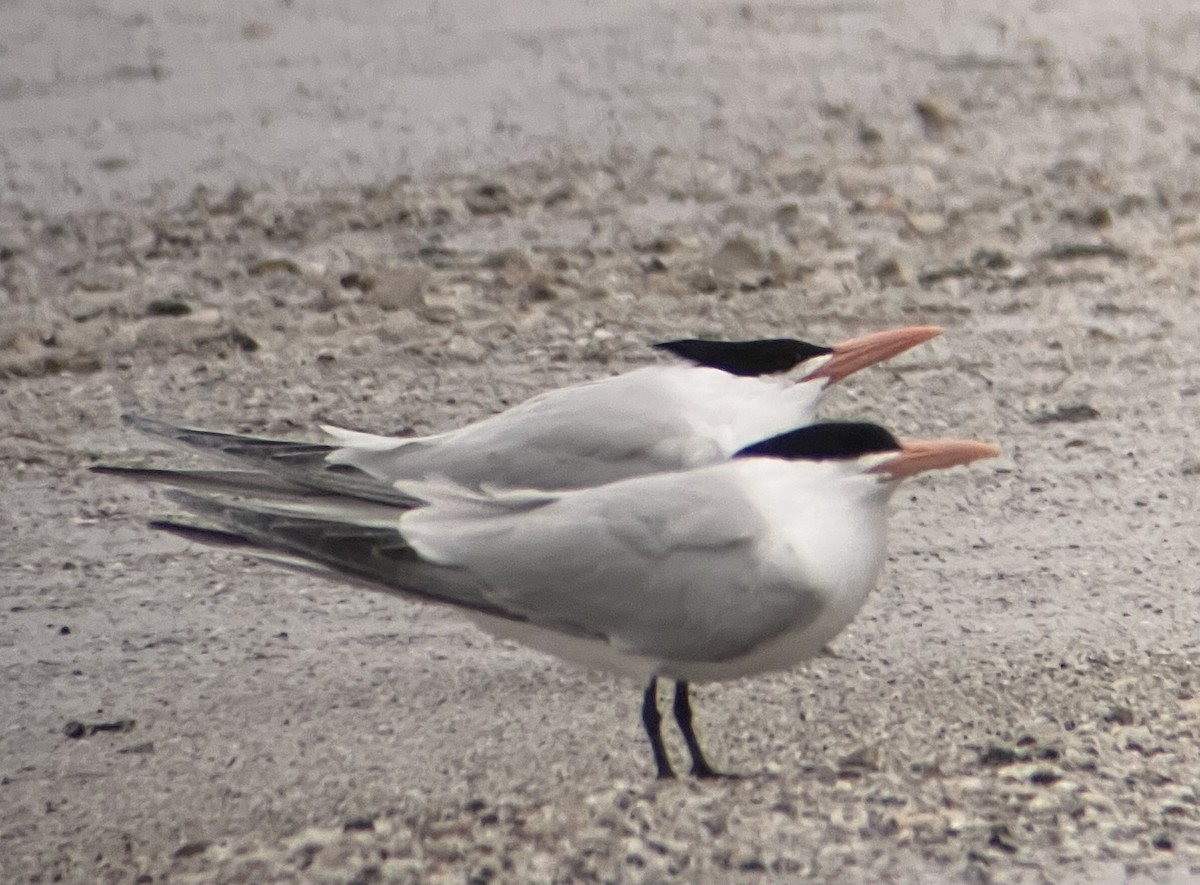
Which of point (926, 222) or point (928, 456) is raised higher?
point (928, 456)

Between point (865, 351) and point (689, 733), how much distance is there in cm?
108

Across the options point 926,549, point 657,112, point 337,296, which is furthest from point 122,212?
point 926,549

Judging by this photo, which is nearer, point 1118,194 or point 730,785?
point 730,785

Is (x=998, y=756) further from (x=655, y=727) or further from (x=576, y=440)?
(x=576, y=440)

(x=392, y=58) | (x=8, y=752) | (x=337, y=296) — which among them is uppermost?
(x=392, y=58)

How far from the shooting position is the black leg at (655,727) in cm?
433

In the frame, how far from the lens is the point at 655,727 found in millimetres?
4383

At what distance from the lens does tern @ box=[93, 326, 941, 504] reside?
4672 millimetres

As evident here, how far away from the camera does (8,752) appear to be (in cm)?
484

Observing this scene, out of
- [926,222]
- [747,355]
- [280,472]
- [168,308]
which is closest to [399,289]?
[168,308]

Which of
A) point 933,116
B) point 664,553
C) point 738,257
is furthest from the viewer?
point 933,116

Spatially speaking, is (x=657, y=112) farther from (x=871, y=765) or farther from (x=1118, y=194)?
(x=871, y=765)

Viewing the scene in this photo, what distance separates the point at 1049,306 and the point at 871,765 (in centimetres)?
323

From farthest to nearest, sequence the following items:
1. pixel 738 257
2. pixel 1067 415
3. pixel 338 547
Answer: pixel 738 257 → pixel 1067 415 → pixel 338 547
